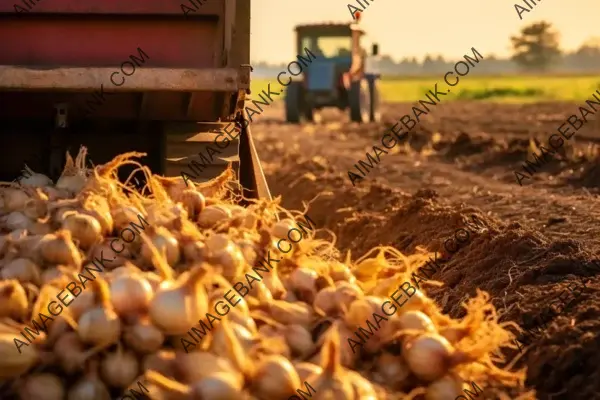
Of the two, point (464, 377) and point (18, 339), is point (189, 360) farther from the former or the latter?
point (464, 377)

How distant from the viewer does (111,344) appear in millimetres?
3039

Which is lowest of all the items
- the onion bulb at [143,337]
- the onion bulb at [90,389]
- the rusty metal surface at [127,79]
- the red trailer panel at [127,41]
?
the onion bulb at [90,389]

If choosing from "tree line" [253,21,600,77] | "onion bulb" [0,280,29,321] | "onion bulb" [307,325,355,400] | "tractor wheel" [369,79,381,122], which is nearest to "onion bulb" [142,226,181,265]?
"onion bulb" [0,280,29,321]

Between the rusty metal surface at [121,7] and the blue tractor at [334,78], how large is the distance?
58.4 feet

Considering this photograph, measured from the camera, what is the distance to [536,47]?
10050 cm

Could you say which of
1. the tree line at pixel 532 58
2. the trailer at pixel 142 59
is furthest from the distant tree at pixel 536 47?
the trailer at pixel 142 59

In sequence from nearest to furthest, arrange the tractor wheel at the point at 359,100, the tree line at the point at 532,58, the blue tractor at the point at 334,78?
1. the tractor wheel at the point at 359,100
2. the blue tractor at the point at 334,78
3. the tree line at the point at 532,58

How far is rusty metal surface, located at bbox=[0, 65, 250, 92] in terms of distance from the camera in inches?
195

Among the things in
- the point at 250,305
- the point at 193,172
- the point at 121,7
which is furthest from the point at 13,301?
the point at 121,7

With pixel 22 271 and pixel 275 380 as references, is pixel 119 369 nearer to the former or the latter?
pixel 275 380

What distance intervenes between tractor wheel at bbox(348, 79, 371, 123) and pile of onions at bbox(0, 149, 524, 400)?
19526 millimetres

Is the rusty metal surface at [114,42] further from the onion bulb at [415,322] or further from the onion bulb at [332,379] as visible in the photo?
the onion bulb at [332,379]

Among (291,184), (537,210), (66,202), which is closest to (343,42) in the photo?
(291,184)

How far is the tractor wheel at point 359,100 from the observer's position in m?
23.4
